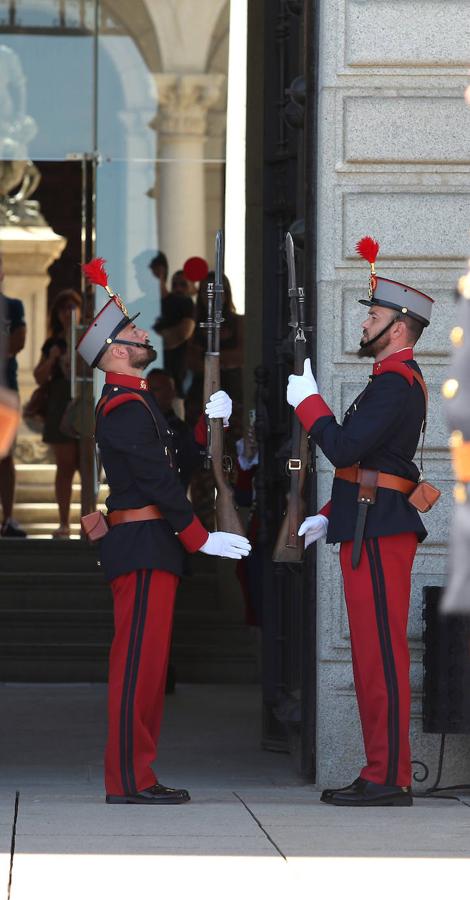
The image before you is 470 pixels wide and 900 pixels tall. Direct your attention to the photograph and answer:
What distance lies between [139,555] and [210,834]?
1.16 meters

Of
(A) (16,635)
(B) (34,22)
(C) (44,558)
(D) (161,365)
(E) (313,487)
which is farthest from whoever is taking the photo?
(B) (34,22)

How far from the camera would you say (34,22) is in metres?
14.8

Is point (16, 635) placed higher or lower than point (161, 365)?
lower

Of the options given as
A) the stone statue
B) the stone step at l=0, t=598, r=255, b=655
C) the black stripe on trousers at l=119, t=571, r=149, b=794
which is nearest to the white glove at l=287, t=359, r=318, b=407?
the black stripe on trousers at l=119, t=571, r=149, b=794

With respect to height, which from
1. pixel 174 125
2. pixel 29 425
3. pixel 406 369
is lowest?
pixel 29 425

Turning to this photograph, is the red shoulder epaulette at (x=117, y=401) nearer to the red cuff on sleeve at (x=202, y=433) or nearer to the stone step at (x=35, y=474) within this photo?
the red cuff on sleeve at (x=202, y=433)

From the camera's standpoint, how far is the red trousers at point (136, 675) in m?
6.64

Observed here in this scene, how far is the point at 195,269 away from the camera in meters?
14.2

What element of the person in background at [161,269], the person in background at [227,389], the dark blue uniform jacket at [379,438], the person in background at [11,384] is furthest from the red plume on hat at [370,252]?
the person in background at [161,269]

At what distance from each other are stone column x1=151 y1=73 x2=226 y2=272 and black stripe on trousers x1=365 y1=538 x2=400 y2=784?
8.10 metres

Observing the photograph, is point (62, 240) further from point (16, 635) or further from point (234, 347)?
point (16, 635)

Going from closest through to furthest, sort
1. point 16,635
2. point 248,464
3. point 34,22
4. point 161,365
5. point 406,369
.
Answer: point 406,369 → point 248,464 → point 16,635 → point 161,365 → point 34,22

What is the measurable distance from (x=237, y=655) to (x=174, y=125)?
5446 millimetres

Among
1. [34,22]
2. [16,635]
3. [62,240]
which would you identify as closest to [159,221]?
[62,240]
